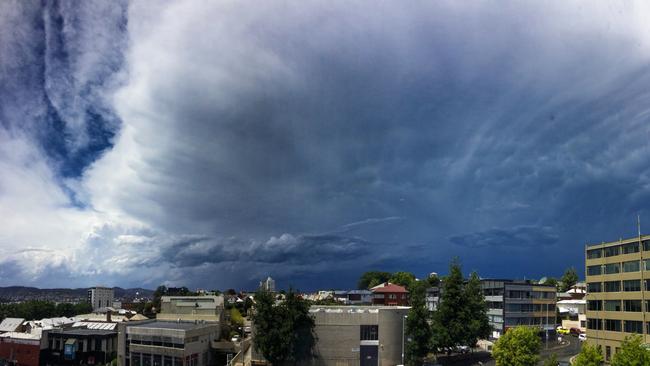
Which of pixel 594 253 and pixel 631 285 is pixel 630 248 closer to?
pixel 631 285

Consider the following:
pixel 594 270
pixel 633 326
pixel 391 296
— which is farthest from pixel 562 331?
pixel 633 326

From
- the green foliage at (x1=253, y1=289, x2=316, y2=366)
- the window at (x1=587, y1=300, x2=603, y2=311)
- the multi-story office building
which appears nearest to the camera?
the multi-story office building

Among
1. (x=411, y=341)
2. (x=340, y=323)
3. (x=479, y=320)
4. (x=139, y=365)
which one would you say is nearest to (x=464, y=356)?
(x=479, y=320)

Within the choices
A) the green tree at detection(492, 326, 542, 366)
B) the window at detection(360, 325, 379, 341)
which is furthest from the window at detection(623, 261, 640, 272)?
the window at detection(360, 325, 379, 341)

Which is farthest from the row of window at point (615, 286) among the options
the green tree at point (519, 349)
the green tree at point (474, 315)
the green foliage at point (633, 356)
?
the green foliage at point (633, 356)

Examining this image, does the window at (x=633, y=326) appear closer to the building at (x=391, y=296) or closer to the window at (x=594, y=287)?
the window at (x=594, y=287)

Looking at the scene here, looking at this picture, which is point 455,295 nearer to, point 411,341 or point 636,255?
point 411,341

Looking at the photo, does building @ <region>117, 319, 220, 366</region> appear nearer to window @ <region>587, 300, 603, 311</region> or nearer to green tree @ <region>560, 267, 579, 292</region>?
window @ <region>587, 300, 603, 311</region>
